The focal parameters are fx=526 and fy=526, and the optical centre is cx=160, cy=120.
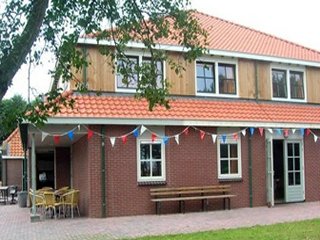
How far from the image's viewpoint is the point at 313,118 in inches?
804

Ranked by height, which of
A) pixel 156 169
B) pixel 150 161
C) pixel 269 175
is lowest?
pixel 269 175

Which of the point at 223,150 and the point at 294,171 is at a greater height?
the point at 223,150

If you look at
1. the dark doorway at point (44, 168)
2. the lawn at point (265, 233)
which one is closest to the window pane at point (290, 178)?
the lawn at point (265, 233)

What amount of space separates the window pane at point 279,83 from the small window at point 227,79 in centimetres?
201

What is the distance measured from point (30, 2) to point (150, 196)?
10764 millimetres

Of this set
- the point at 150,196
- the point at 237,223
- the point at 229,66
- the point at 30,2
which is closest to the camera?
the point at 30,2

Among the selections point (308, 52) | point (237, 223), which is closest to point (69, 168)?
point (237, 223)

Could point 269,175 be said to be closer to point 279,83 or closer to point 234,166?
point 234,166

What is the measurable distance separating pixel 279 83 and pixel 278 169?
3.60 metres

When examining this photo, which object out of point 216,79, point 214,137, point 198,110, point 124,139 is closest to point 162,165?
point 124,139

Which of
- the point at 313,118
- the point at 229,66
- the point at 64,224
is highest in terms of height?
the point at 229,66

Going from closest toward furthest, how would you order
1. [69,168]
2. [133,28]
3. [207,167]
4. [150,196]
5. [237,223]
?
[133,28]
[237,223]
[150,196]
[207,167]
[69,168]

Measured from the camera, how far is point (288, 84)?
21.3 meters

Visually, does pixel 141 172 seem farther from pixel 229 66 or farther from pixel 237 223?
pixel 229 66
